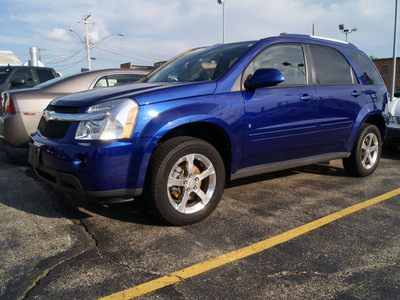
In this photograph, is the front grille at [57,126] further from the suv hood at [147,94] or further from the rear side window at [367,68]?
the rear side window at [367,68]

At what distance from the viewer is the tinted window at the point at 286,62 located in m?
3.68

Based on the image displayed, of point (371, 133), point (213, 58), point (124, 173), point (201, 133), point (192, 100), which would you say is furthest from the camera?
point (371, 133)

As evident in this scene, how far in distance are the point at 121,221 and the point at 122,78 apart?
3438 mm

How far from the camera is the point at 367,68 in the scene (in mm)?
4934

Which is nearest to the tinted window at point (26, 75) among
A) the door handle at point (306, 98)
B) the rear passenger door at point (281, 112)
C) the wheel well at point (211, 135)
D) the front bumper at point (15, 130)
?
the front bumper at point (15, 130)

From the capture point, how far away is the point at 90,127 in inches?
108

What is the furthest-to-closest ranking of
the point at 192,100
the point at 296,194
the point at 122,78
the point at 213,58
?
the point at 122,78
the point at 296,194
the point at 213,58
the point at 192,100

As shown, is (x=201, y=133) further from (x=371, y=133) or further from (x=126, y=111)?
(x=371, y=133)

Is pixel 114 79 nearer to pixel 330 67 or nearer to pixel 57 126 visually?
pixel 57 126

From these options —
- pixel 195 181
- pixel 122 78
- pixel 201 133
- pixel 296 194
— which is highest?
pixel 122 78

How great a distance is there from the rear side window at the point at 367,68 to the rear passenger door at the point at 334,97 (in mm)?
299

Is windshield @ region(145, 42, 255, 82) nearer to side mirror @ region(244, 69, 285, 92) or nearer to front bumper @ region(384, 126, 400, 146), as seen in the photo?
side mirror @ region(244, 69, 285, 92)

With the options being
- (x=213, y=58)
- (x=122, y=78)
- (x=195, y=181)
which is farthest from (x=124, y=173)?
(x=122, y=78)

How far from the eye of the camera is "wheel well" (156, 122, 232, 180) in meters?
3.18
